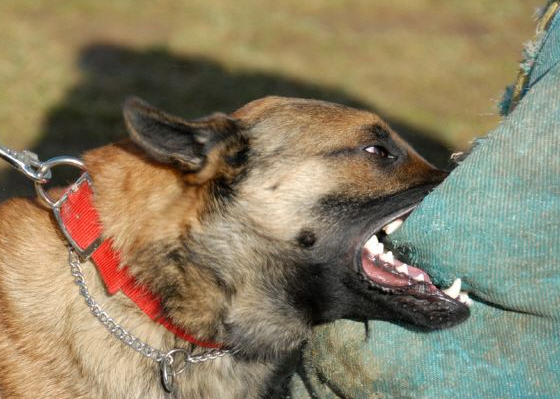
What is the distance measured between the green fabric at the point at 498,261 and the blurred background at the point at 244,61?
12.9 ft

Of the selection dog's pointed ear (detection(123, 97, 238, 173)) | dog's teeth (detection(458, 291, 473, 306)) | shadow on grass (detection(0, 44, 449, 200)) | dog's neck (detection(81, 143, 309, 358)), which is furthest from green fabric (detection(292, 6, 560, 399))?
shadow on grass (detection(0, 44, 449, 200))

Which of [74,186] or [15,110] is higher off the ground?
[74,186]

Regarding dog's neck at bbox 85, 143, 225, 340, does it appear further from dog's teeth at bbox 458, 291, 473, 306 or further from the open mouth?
dog's teeth at bbox 458, 291, 473, 306

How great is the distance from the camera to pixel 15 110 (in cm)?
710

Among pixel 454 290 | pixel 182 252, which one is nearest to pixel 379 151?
pixel 454 290

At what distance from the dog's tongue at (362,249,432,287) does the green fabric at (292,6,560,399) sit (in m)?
0.11

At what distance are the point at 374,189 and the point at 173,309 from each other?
3.00 feet

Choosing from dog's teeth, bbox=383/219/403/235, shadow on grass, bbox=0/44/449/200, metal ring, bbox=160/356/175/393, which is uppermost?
dog's teeth, bbox=383/219/403/235

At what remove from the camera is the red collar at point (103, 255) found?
291 centimetres

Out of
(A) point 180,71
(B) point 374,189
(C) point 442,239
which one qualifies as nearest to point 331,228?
(B) point 374,189

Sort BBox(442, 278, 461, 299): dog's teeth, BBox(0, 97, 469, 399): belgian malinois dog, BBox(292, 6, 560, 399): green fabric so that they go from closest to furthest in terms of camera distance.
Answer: BBox(292, 6, 560, 399): green fabric → BBox(442, 278, 461, 299): dog's teeth → BBox(0, 97, 469, 399): belgian malinois dog

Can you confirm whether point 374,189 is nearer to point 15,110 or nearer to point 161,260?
point 161,260

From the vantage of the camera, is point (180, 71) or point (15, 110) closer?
point (15, 110)

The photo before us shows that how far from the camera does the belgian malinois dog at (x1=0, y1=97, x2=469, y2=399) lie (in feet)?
9.61
